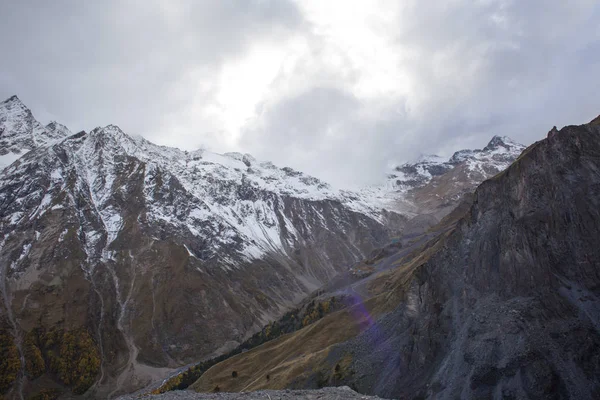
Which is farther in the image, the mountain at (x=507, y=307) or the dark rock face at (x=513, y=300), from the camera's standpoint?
the mountain at (x=507, y=307)

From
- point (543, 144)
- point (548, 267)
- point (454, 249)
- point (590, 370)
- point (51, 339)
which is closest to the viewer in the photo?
point (590, 370)

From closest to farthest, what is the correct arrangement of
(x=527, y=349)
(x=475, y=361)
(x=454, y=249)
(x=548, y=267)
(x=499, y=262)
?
(x=527, y=349) → (x=475, y=361) → (x=548, y=267) → (x=499, y=262) → (x=454, y=249)

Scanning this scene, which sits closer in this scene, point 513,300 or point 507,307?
point 507,307

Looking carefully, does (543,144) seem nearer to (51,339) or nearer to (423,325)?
(423,325)

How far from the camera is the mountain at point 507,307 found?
151 feet

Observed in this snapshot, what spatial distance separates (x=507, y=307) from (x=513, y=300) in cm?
149

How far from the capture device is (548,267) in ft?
178

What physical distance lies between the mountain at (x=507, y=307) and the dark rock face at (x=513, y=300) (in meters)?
0.15

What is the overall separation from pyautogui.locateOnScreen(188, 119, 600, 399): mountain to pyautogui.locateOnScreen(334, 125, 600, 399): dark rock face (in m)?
0.15

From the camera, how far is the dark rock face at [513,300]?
150ft

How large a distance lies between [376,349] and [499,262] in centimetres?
2704

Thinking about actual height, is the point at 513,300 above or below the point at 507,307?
above

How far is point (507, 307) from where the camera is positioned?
53.7m

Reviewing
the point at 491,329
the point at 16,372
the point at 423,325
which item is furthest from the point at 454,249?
the point at 16,372
